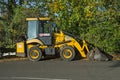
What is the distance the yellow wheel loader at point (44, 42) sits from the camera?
78.7 ft

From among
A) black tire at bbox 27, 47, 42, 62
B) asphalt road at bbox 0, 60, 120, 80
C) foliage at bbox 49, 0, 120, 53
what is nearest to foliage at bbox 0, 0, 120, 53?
foliage at bbox 49, 0, 120, 53

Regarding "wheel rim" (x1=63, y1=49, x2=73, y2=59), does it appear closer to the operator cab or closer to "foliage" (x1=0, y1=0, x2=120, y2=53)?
the operator cab

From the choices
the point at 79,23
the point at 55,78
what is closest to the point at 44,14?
the point at 79,23

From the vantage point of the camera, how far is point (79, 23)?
2716 centimetres

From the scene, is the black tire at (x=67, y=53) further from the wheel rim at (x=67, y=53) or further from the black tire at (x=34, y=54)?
the black tire at (x=34, y=54)

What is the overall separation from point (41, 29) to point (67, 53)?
2.37 metres

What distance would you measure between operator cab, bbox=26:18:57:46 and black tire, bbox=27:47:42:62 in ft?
2.61

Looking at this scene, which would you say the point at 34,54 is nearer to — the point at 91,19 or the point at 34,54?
the point at 34,54

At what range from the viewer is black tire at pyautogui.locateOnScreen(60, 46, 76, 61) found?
2338cm

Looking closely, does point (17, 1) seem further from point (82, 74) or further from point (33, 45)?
point (82, 74)

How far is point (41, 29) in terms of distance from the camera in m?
24.7

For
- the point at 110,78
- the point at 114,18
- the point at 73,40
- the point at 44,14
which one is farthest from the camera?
the point at 44,14

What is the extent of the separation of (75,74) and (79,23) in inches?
445

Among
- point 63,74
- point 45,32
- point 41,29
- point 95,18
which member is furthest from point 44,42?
point 63,74
